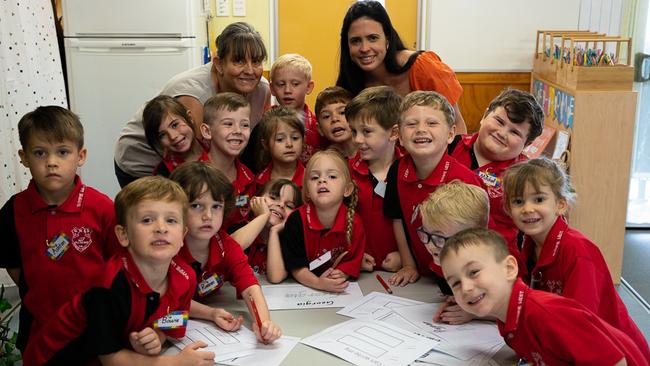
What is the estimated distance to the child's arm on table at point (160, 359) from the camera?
1.51 metres

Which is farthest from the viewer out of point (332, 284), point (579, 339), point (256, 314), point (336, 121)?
point (336, 121)

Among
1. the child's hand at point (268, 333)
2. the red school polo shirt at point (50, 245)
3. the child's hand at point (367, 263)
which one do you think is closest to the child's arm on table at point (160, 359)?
the child's hand at point (268, 333)

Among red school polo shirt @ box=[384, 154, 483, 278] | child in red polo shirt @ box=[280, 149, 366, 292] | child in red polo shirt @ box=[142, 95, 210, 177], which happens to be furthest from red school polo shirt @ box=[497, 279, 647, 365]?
child in red polo shirt @ box=[142, 95, 210, 177]

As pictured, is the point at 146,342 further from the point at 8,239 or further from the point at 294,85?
the point at 294,85

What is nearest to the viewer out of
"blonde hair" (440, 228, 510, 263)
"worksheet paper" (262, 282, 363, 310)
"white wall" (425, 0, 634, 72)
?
"blonde hair" (440, 228, 510, 263)

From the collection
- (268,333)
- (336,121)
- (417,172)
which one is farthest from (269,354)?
(336,121)

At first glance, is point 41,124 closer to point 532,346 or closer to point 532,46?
point 532,346

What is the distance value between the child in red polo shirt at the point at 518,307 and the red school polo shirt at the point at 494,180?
0.37m

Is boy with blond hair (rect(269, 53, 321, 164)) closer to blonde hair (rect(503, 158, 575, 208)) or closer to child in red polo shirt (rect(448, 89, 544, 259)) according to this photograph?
child in red polo shirt (rect(448, 89, 544, 259))

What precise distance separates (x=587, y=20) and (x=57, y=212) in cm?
442

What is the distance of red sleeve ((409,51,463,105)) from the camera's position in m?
2.70

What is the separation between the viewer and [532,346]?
1432mm

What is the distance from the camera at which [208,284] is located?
1866mm

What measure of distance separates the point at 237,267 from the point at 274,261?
0.23 metres
